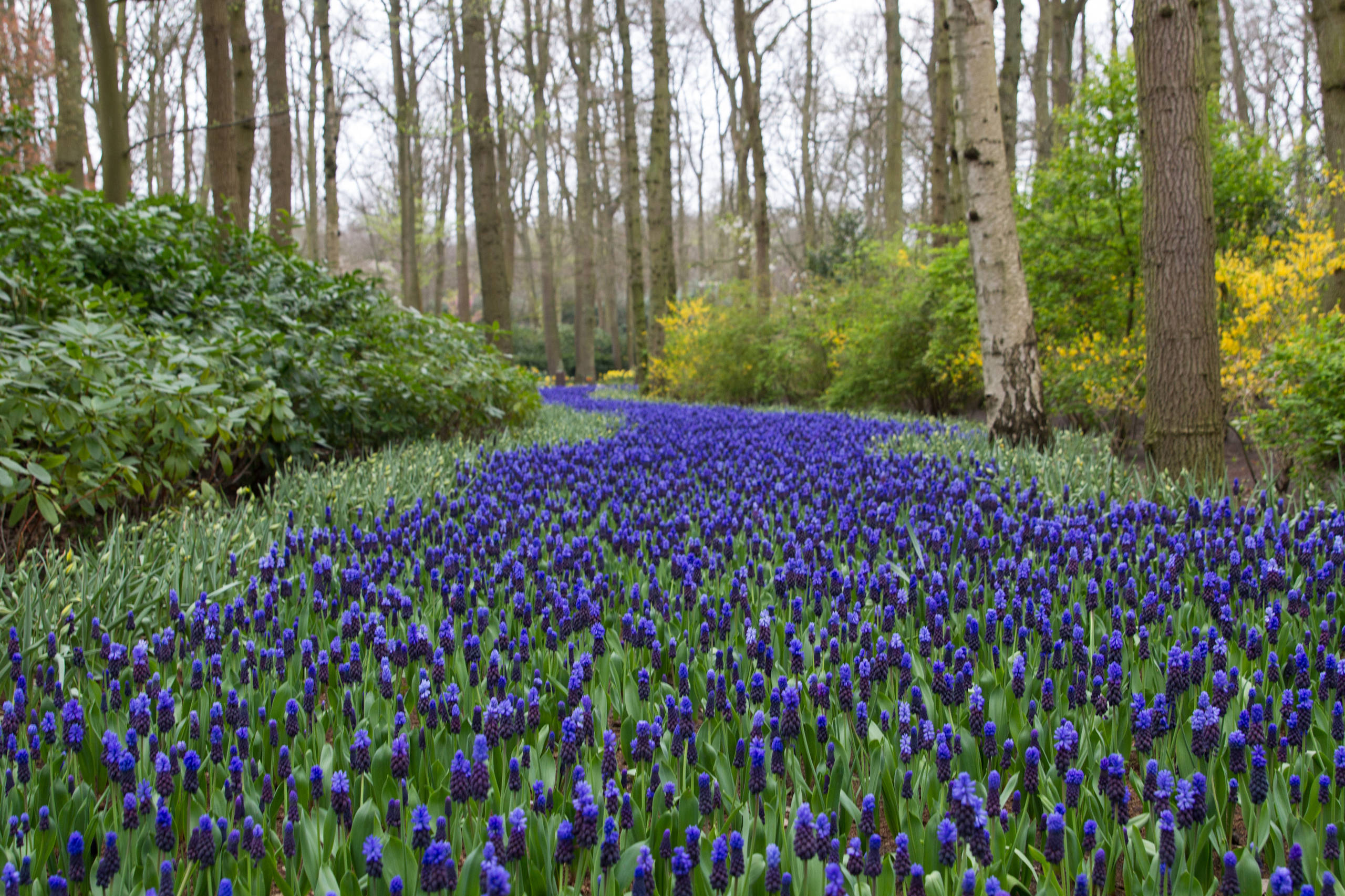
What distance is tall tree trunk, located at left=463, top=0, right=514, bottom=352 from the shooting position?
12.9m

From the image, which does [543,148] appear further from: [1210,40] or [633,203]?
[1210,40]

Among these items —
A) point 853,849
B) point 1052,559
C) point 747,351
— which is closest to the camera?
point 853,849

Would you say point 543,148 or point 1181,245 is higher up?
point 543,148

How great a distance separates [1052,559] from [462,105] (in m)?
12.5

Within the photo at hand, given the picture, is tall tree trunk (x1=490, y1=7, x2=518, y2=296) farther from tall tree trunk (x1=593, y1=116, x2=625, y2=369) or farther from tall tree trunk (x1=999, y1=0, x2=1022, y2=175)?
tall tree trunk (x1=999, y1=0, x2=1022, y2=175)

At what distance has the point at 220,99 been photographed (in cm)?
976

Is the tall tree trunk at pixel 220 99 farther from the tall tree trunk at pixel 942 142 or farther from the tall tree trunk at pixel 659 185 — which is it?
the tall tree trunk at pixel 942 142

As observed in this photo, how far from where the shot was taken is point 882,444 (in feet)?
21.8

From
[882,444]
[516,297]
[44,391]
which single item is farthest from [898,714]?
[516,297]

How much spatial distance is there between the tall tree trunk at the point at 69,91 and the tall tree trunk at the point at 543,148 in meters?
10.5

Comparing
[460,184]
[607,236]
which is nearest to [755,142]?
[460,184]

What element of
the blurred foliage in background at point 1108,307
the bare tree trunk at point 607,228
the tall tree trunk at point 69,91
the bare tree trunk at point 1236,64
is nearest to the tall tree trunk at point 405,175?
the bare tree trunk at point 607,228

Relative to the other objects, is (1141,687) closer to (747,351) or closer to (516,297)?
(747,351)

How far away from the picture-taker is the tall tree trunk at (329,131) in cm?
1549
